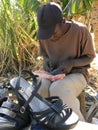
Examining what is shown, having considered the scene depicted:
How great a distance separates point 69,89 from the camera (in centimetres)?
317

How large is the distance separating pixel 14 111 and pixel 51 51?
1.13 meters

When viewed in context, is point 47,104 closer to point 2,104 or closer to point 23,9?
point 2,104

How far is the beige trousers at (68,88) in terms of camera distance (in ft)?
10.2

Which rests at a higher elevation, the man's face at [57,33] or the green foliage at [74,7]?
the man's face at [57,33]

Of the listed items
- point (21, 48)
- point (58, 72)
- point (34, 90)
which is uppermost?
point (34, 90)

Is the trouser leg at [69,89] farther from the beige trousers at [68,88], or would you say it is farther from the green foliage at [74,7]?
the green foliage at [74,7]

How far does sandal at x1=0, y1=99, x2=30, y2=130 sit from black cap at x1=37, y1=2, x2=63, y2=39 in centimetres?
79

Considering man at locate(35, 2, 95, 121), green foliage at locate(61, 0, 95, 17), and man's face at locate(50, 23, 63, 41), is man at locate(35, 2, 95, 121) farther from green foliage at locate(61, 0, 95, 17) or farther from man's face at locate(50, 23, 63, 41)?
green foliage at locate(61, 0, 95, 17)

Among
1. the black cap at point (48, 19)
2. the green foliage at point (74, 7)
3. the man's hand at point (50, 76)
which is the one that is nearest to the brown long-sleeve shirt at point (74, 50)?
the man's hand at point (50, 76)

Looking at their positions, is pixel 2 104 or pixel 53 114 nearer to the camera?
pixel 53 114

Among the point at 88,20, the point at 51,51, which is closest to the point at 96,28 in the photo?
the point at 88,20

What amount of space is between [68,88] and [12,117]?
2.85 ft

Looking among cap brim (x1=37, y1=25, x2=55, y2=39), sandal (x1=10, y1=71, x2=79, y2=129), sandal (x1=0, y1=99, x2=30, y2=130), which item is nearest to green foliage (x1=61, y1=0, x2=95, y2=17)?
cap brim (x1=37, y1=25, x2=55, y2=39)

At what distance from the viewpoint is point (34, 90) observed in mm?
2451
